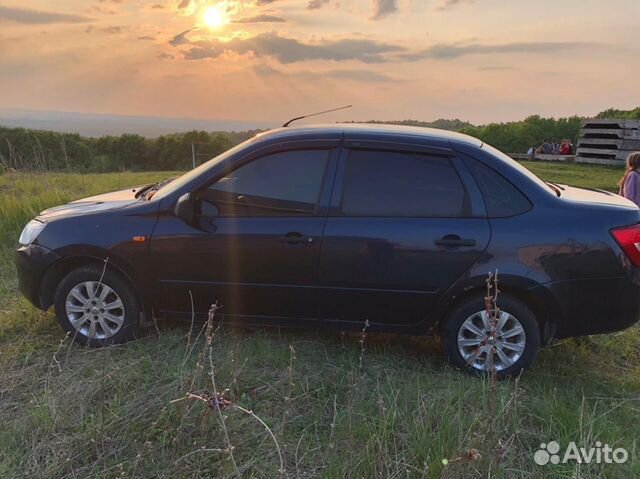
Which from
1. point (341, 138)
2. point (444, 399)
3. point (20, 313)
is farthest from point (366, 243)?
point (20, 313)

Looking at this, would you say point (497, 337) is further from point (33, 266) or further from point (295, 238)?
point (33, 266)

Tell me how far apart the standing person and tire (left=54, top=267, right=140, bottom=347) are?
624 cm

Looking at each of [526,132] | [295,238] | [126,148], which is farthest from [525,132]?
[126,148]

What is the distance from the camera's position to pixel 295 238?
12.1ft

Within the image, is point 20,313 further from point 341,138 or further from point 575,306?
point 575,306

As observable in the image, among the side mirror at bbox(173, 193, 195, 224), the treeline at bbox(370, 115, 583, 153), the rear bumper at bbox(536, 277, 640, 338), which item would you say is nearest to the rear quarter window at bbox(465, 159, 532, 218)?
the rear bumper at bbox(536, 277, 640, 338)

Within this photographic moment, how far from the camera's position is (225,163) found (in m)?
3.81

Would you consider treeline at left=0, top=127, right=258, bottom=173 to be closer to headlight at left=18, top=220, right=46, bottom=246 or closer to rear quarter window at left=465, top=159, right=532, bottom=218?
headlight at left=18, top=220, right=46, bottom=246

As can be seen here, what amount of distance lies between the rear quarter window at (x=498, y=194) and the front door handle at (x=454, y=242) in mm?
234

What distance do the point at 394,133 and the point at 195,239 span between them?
1.64 m

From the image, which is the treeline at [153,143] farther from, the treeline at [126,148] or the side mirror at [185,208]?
the side mirror at [185,208]

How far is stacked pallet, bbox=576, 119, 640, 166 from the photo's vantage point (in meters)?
14.9

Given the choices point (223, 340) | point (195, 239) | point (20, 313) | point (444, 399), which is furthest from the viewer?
point (20, 313)

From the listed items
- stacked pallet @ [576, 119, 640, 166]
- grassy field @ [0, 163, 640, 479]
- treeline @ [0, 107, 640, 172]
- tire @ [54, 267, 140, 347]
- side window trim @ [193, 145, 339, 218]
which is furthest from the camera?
stacked pallet @ [576, 119, 640, 166]
